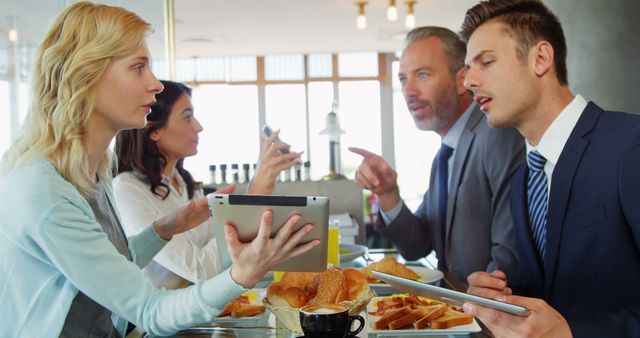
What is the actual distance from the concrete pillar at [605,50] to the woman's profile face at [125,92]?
8.34 feet

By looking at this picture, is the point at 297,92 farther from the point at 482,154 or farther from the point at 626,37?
the point at 482,154

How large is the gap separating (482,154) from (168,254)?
118 cm

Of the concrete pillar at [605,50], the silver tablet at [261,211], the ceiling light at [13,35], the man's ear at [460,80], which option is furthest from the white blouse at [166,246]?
the concrete pillar at [605,50]

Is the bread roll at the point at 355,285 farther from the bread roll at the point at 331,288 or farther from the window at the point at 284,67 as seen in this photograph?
the window at the point at 284,67

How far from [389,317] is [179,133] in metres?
1.52

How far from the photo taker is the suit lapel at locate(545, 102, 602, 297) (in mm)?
1479

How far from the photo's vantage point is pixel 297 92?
10992mm

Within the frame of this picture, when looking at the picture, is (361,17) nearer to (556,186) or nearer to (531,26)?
(531,26)

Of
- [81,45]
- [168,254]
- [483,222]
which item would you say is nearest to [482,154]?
[483,222]

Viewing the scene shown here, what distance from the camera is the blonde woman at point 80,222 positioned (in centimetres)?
117

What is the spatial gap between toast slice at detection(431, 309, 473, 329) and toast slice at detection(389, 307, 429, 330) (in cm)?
3

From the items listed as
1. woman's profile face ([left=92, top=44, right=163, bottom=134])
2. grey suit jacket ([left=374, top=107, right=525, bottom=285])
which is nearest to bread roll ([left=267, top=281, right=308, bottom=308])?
woman's profile face ([left=92, top=44, right=163, bottom=134])

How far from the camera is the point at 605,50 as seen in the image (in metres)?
3.30

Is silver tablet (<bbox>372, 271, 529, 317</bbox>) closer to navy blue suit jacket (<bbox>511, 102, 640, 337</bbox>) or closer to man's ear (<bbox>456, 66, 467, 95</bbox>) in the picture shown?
navy blue suit jacket (<bbox>511, 102, 640, 337</bbox>)
